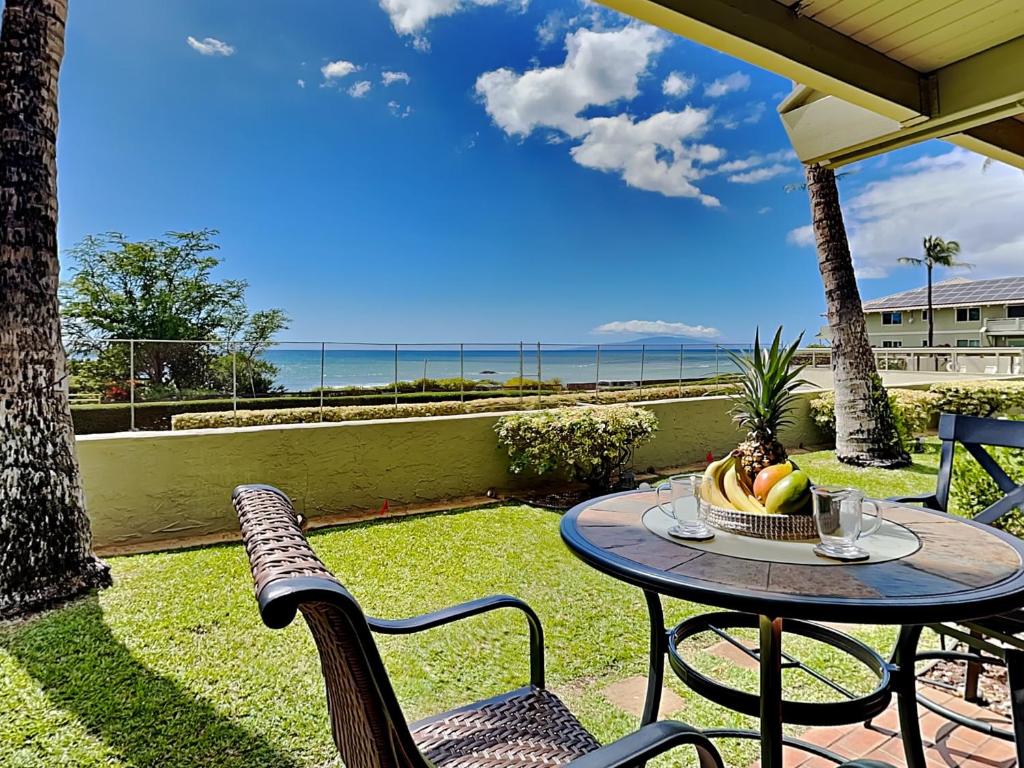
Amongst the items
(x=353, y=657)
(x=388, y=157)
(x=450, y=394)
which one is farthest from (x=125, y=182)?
(x=353, y=657)

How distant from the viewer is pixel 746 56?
1.88m

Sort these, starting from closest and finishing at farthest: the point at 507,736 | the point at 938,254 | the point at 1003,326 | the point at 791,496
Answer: the point at 507,736 → the point at 791,496 → the point at 1003,326 → the point at 938,254

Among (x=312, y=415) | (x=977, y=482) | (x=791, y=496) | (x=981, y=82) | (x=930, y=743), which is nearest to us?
(x=791, y=496)

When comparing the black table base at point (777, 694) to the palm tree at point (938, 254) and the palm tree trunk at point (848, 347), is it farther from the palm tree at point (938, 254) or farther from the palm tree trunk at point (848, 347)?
the palm tree at point (938, 254)

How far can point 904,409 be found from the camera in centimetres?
741

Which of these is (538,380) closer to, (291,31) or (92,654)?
(92,654)

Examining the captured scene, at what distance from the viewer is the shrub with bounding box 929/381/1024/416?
8516 mm

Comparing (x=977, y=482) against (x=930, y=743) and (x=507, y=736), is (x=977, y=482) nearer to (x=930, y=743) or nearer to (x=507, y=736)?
(x=930, y=743)

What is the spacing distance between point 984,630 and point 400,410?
6.18m

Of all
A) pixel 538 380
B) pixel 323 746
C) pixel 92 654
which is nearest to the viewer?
pixel 323 746

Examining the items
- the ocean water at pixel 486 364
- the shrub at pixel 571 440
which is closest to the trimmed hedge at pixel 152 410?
the ocean water at pixel 486 364

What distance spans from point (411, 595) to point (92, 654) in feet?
4.95

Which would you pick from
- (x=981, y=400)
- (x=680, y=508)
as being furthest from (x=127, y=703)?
(x=981, y=400)

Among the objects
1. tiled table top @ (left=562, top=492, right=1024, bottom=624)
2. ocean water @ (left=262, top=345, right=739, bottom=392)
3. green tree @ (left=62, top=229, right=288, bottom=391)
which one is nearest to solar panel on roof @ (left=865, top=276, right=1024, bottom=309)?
ocean water @ (left=262, top=345, right=739, bottom=392)
